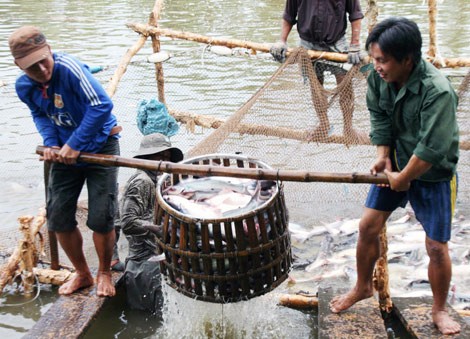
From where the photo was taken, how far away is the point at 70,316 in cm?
433

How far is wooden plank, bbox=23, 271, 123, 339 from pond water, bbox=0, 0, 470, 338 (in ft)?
1.52

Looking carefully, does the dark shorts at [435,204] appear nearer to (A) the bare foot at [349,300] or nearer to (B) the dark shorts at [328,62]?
(A) the bare foot at [349,300]

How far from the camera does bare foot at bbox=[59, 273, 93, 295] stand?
4602mm

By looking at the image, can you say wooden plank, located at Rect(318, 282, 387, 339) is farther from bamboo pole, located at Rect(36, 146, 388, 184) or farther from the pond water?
bamboo pole, located at Rect(36, 146, 388, 184)

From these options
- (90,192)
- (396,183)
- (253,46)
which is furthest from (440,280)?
(253,46)

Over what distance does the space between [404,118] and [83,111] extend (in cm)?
210

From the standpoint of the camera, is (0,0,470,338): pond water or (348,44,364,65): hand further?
(348,44,364,65): hand

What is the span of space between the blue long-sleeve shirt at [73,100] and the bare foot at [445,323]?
2.56 metres

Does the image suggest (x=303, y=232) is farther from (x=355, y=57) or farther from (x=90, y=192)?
(x=90, y=192)

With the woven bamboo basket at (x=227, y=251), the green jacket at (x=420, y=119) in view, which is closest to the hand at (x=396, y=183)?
the green jacket at (x=420, y=119)

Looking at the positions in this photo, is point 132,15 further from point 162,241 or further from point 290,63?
point 162,241

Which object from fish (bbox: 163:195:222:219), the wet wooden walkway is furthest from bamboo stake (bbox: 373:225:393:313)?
fish (bbox: 163:195:222:219)

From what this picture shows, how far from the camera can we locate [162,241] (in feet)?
12.6

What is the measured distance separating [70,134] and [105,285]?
1.19m
